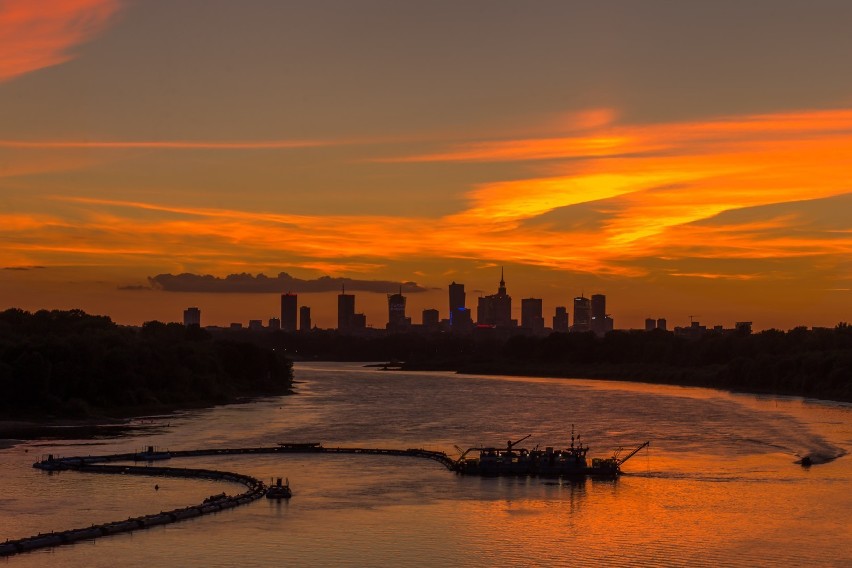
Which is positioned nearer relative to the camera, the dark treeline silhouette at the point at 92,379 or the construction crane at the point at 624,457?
the construction crane at the point at 624,457

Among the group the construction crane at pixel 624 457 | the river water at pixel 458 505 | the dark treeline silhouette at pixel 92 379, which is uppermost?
the dark treeline silhouette at pixel 92 379

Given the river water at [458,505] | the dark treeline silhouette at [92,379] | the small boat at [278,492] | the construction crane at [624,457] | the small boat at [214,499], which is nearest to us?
the river water at [458,505]

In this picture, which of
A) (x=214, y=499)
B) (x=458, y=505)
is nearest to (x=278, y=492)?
(x=214, y=499)

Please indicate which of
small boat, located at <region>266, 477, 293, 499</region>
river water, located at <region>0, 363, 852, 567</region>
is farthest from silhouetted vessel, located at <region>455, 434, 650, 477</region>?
small boat, located at <region>266, 477, 293, 499</region>

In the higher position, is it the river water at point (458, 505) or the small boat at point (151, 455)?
the small boat at point (151, 455)

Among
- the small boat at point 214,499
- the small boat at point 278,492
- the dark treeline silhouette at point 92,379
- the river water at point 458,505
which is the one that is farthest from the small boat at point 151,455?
the dark treeline silhouette at point 92,379

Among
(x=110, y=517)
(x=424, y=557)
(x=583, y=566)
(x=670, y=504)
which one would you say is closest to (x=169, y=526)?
(x=110, y=517)

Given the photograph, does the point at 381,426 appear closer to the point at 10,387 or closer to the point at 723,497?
the point at 10,387

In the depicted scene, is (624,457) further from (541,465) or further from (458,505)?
(458,505)

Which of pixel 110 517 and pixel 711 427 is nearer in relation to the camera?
pixel 110 517

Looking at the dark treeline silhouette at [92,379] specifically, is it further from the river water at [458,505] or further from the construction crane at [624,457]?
the construction crane at [624,457]
